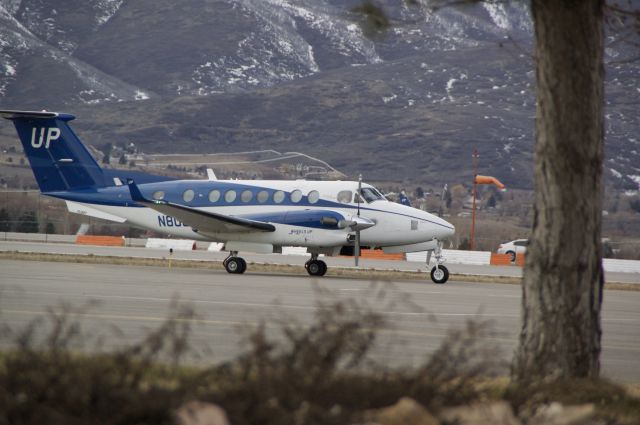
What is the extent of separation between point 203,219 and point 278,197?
229cm

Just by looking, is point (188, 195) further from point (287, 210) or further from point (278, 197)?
point (287, 210)

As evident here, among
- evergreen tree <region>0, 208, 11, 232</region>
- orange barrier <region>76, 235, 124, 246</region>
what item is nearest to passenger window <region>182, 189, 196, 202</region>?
orange barrier <region>76, 235, 124, 246</region>

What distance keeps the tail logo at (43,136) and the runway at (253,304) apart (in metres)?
3.36

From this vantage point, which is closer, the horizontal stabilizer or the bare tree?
the bare tree

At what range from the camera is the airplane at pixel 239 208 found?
1187 inches

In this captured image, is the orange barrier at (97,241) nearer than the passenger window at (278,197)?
No

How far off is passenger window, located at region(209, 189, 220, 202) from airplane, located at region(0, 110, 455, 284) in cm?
4

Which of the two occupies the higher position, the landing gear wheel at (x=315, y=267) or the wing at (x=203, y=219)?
the wing at (x=203, y=219)

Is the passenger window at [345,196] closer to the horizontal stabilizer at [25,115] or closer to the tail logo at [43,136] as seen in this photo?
the horizontal stabilizer at [25,115]

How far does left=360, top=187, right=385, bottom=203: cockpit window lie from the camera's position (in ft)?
101

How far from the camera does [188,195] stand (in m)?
32.0

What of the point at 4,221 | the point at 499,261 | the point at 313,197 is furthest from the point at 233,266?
the point at 4,221

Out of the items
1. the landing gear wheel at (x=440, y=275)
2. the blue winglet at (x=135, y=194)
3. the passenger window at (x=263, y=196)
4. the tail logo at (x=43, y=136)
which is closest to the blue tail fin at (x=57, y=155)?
the tail logo at (x=43, y=136)

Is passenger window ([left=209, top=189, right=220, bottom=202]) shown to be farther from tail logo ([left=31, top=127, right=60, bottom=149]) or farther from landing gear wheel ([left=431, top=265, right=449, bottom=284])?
landing gear wheel ([left=431, top=265, right=449, bottom=284])
